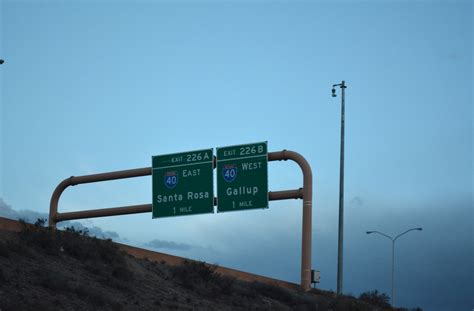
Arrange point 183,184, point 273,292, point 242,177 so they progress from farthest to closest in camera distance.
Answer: point 183,184 → point 242,177 → point 273,292

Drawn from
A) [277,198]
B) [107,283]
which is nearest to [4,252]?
[107,283]

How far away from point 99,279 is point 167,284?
331 cm

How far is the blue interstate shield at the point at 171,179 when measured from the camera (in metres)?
33.5

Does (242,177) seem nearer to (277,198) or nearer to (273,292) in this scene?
(277,198)

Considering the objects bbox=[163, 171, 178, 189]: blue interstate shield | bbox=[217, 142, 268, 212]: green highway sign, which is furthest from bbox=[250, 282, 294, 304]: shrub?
bbox=[163, 171, 178, 189]: blue interstate shield

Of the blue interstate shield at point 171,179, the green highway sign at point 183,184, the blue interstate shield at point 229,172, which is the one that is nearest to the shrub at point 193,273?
the green highway sign at point 183,184

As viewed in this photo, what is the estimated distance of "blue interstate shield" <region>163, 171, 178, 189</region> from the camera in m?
33.5

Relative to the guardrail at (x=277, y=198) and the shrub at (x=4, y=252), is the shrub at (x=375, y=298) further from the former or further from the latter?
the shrub at (x=4, y=252)

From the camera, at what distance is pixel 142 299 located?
2403 cm

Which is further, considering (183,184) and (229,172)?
(183,184)

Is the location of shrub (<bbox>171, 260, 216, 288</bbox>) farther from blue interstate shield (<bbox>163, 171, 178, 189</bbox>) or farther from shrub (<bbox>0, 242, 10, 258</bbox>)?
shrub (<bbox>0, 242, 10, 258</bbox>)

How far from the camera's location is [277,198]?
102 ft

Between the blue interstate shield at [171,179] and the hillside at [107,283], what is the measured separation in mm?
4495

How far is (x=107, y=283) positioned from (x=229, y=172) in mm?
9409
